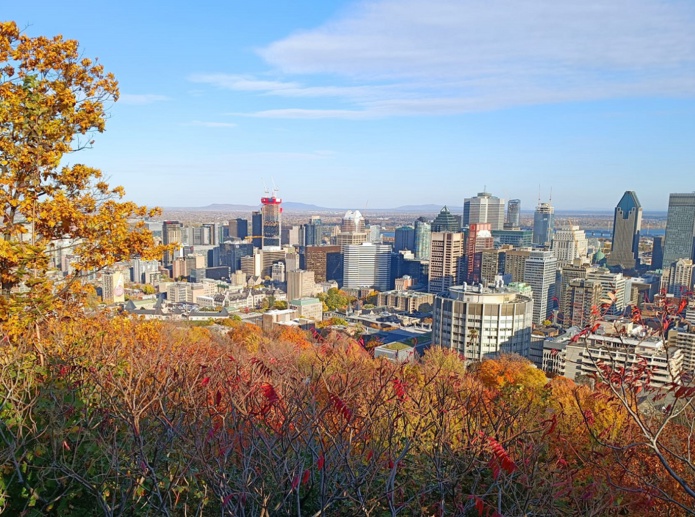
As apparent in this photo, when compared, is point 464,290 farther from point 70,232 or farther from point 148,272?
point 148,272

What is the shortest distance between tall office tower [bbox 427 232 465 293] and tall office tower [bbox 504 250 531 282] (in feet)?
13.8

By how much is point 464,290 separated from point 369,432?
14821mm

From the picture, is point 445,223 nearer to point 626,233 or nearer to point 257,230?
point 626,233

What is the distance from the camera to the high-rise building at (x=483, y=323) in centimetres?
1689

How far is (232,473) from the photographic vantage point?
2541 mm

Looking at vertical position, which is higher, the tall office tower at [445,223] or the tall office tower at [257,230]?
the tall office tower at [445,223]

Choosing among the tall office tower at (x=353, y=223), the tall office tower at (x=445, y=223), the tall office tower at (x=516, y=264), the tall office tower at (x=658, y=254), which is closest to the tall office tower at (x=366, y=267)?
the tall office tower at (x=445, y=223)

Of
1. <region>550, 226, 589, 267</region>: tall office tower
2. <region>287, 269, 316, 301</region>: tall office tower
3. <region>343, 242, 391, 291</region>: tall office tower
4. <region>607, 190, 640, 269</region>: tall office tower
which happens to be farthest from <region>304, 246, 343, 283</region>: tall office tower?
<region>607, 190, 640, 269</region>: tall office tower

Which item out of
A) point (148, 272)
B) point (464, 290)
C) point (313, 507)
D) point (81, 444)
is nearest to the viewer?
point (313, 507)

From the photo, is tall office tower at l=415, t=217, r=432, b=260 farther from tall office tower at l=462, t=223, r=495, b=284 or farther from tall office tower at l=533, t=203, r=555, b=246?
tall office tower at l=533, t=203, r=555, b=246

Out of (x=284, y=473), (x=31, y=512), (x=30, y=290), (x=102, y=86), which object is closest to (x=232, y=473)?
(x=284, y=473)

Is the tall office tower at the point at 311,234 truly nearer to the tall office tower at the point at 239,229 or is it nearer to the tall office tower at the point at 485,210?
the tall office tower at the point at 239,229

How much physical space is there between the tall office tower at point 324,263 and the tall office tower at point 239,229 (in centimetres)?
1968

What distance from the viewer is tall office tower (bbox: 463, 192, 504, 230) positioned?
78312 mm
